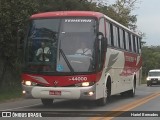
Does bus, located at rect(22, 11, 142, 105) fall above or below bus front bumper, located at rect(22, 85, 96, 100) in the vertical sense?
above

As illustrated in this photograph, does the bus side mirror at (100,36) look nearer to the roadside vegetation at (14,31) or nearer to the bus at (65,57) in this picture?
the bus at (65,57)

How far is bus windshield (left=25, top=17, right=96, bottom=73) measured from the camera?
1662 centimetres

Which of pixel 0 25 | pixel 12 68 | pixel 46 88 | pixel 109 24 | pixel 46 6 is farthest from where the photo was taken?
pixel 46 6

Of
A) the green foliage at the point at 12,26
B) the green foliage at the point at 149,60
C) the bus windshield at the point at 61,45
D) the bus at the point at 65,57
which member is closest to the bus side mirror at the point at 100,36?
the bus at the point at 65,57

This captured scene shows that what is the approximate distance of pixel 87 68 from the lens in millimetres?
16672

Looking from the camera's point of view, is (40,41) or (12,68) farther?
(12,68)

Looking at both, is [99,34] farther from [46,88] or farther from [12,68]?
[12,68]

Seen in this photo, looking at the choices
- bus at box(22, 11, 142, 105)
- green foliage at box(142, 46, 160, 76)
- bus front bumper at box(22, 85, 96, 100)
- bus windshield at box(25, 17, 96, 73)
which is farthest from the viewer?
green foliage at box(142, 46, 160, 76)

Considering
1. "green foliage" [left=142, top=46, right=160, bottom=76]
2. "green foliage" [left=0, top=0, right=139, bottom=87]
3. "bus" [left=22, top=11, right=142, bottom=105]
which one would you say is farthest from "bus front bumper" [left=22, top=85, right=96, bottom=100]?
"green foliage" [left=142, top=46, right=160, bottom=76]

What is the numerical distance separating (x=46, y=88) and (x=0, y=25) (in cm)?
1026

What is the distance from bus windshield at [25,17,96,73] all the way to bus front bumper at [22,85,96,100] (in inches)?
24.6

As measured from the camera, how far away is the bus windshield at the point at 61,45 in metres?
16.6

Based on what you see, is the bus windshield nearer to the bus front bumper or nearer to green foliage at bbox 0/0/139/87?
the bus front bumper

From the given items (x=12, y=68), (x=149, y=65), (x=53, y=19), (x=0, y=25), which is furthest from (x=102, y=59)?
(x=149, y=65)
